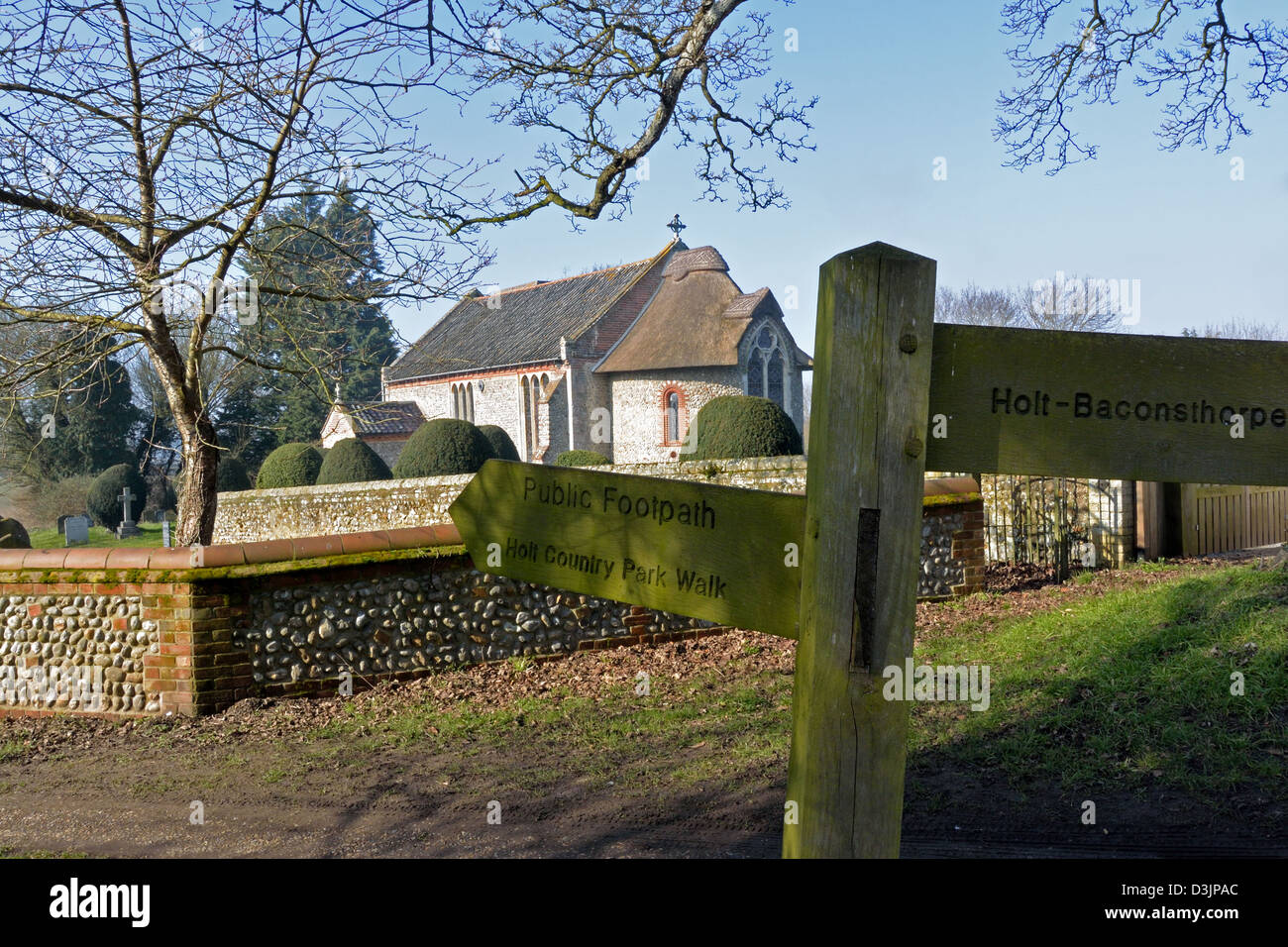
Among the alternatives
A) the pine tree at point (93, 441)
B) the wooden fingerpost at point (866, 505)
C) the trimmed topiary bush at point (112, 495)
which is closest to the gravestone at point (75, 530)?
the trimmed topiary bush at point (112, 495)

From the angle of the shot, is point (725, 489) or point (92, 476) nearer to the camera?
point (725, 489)

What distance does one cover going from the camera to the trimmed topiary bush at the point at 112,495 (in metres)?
31.1

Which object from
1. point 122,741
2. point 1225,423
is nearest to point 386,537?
point 122,741

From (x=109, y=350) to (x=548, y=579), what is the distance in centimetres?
745

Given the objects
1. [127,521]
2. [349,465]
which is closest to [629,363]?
[349,465]

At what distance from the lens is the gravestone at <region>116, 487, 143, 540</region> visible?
1104 inches

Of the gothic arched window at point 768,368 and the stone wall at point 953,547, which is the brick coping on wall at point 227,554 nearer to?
the stone wall at point 953,547

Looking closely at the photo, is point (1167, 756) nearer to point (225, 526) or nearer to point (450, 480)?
point (450, 480)

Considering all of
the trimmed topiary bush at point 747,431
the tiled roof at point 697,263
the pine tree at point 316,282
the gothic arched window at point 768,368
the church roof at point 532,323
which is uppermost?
the tiled roof at point 697,263

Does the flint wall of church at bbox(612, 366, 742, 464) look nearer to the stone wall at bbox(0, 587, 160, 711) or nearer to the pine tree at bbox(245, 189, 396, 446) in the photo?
the pine tree at bbox(245, 189, 396, 446)

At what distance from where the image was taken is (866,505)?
171 cm

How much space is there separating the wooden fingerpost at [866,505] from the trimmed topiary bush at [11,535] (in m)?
17.7

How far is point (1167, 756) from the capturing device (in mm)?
4941

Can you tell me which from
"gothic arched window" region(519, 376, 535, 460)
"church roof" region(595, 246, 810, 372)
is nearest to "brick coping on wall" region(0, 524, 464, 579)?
"church roof" region(595, 246, 810, 372)
